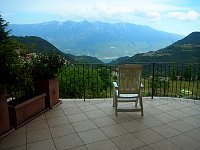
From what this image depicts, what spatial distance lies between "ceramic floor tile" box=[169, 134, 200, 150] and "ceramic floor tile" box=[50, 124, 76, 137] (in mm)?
1469

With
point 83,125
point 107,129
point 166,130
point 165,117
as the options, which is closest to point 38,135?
point 83,125

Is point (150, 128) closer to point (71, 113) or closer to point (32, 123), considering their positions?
point (71, 113)

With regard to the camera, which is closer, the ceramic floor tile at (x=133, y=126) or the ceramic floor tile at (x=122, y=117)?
the ceramic floor tile at (x=133, y=126)

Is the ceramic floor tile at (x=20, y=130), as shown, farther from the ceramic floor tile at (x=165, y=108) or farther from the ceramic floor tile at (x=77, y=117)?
the ceramic floor tile at (x=165, y=108)

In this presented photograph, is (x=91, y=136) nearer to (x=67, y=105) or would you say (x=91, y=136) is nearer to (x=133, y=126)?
(x=133, y=126)

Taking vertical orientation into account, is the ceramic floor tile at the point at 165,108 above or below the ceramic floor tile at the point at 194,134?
above

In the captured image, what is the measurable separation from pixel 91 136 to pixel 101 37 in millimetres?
111281

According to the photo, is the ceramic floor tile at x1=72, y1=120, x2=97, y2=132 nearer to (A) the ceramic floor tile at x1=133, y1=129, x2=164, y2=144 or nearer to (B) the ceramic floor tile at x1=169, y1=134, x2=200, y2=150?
(A) the ceramic floor tile at x1=133, y1=129, x2=164, y2=144

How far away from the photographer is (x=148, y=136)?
320 centimetres

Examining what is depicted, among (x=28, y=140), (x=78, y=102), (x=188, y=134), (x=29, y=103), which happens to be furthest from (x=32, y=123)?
(x=188, y=134)

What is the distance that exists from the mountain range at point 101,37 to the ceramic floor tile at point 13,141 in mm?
83664

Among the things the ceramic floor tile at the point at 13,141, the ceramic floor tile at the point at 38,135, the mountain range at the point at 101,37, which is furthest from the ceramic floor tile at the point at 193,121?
the mountain range at the point at 101,37

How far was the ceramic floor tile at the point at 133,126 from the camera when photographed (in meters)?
3.46

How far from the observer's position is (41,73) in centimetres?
426
